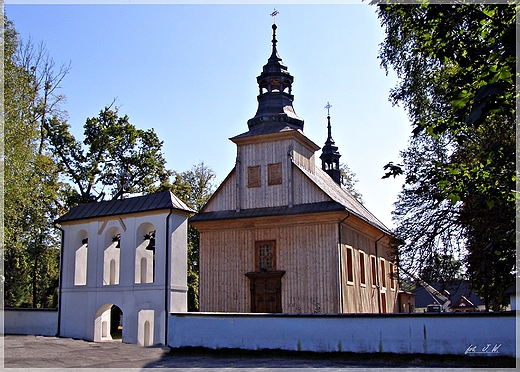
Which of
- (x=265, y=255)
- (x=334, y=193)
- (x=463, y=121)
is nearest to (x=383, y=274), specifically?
(x=334, y=193)

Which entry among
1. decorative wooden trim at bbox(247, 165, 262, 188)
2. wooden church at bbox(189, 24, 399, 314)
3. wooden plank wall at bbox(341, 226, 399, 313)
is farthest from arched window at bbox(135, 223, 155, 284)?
wooden plank wall at bbox(341, 226, 399, 313)

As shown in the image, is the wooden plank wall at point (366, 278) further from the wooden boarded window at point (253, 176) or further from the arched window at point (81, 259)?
the arched window at point (81, 259)

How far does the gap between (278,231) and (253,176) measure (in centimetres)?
269

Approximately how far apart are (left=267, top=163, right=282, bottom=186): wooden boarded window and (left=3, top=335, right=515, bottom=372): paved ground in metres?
10.0

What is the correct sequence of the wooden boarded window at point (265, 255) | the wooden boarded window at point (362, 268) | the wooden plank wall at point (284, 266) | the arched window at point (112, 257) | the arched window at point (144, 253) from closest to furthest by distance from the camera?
the arched window at point (144, 253), the arched window at point (112, 257), the wooden plank wall at point (284, 266), the wooden boarded window at point (265, 255), the wooden boarded window at point (362, 268)

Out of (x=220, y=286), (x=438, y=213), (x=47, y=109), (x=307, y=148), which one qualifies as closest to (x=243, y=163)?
(x=307, y=148)

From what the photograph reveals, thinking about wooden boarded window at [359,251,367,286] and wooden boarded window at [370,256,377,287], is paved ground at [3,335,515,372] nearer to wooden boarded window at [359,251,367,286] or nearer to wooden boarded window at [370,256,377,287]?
wooden boarded window at [359,251,367,286]

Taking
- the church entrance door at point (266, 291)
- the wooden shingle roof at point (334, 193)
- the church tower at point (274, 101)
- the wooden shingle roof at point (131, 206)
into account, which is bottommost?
the church entrance door at point (266, 291)

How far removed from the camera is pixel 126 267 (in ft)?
53.8

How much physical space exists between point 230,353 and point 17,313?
27.9ft

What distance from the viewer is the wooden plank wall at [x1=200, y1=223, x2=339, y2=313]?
2175cm

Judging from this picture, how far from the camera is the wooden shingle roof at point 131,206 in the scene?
16270mm

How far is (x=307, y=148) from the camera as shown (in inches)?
998

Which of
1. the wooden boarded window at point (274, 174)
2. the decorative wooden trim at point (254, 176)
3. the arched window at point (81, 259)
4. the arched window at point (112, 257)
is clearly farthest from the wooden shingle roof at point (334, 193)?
the arched window at point (81, 259)
